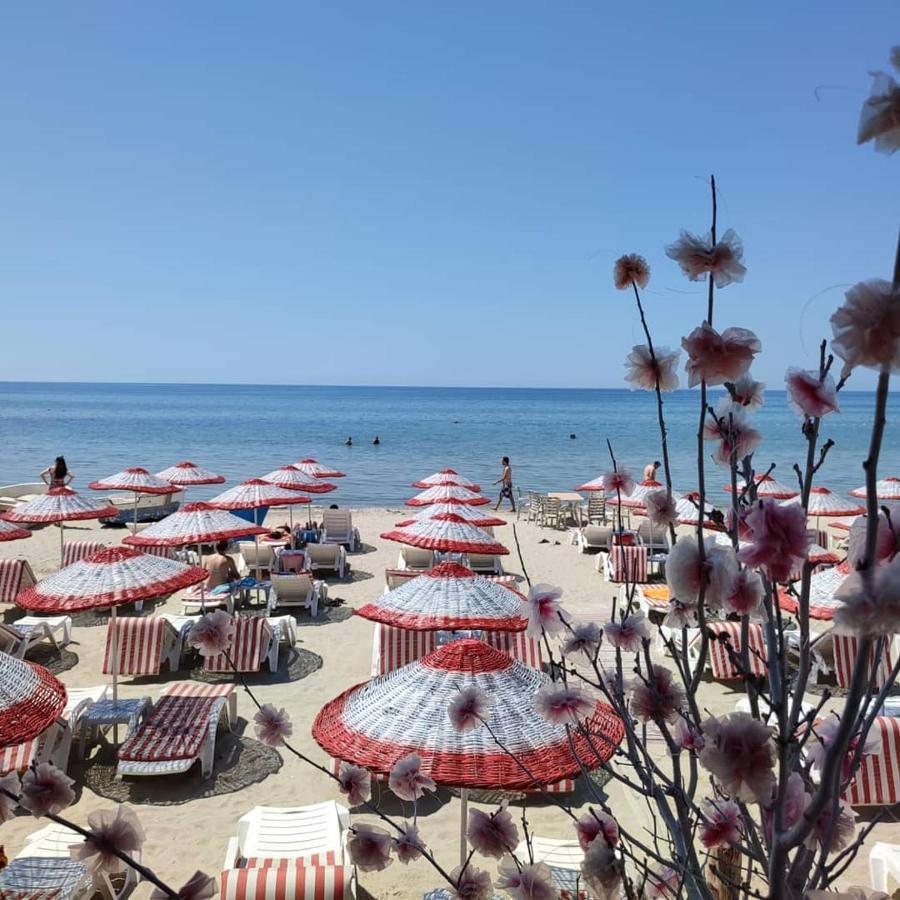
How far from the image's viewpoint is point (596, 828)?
6.22ft

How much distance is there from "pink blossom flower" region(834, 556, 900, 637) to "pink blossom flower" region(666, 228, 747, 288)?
→ 2.29 ft

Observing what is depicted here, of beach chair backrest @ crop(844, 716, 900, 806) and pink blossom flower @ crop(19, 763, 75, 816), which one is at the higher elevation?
pink blossom flower @ crop(19, 763, 75, 816)

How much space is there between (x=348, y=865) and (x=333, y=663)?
16.8 ft

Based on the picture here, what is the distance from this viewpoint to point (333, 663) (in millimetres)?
9547

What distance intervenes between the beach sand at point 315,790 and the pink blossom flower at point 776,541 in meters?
4.87

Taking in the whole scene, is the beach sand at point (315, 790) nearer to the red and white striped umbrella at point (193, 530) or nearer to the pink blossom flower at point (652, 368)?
the red and white striped umbrella at point (193, 530)

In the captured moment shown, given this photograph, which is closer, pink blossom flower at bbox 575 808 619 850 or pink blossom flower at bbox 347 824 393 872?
pink blossom flower at bbox 575 808 619 850

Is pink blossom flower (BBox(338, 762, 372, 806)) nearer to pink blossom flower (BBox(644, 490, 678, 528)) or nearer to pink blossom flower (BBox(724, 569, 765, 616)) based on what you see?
pink blossom flower (BBox(644, 490, 678, 528))

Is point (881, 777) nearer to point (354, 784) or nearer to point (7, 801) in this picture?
point (354, 784)

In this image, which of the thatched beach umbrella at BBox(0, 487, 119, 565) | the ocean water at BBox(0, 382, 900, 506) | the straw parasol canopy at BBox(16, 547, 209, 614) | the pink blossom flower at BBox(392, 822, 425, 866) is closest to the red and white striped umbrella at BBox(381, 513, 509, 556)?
the straw parasol canopy at BBox(16, 547, 209, 614)

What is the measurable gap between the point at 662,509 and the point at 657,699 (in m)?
0.45

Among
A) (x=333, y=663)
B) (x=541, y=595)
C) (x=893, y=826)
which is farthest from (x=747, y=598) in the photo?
(x=333, y=663)

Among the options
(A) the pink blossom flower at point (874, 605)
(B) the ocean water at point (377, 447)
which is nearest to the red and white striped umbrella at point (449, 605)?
(A) the pink blossom flower at point (874, 605)

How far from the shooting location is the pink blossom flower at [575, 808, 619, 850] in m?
1.79
